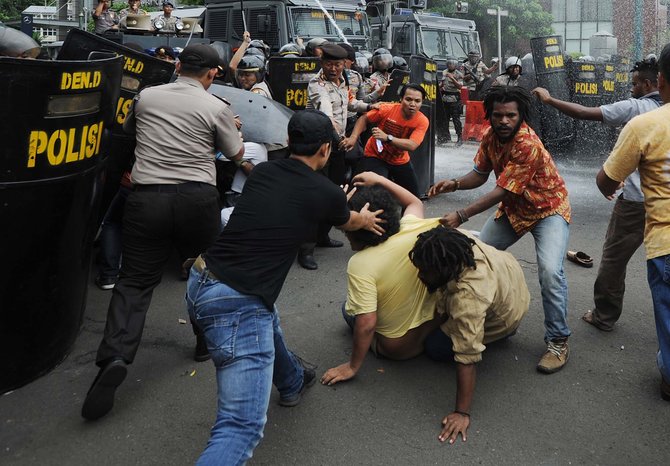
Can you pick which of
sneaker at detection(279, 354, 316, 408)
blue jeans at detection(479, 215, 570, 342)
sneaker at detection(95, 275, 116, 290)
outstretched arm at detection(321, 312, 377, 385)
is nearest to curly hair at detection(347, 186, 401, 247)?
outstretched arm at detection(321, 312, 377, 385)

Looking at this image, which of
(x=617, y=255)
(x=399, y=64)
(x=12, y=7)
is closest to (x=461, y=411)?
(x=617, y=255)

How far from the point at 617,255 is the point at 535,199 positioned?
759 millimetres

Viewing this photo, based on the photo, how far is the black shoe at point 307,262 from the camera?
5.66 meters

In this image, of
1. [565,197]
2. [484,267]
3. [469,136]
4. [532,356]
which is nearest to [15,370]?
[484,267]

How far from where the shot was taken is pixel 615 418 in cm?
335

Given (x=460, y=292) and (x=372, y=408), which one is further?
(x=372, y=408)

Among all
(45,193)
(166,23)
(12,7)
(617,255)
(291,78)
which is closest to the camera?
Result: (45,193)

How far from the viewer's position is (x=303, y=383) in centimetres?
354

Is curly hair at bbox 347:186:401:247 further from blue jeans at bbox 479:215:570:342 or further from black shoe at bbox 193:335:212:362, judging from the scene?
black shoe at bbox 193:335:212:362

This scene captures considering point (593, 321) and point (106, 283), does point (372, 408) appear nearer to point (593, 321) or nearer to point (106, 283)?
point (593, 321)

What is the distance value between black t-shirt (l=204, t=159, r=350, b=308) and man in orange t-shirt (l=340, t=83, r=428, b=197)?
134 inches

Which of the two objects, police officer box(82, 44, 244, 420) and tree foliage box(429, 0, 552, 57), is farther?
tree foliage box(429, 0, 552, 57)

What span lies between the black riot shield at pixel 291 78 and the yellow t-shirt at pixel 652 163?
13.8ft

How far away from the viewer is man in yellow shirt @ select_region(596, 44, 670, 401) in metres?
2.98
